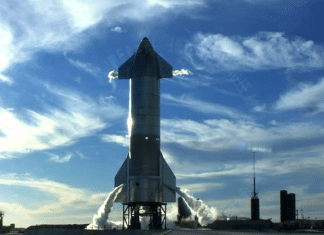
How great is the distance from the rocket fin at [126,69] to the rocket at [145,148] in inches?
66.5

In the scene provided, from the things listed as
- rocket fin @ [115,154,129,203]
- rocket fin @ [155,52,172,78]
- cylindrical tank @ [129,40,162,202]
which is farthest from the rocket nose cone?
rocket fin @ [115,154,129,203]

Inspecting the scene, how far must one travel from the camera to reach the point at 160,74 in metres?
85.5

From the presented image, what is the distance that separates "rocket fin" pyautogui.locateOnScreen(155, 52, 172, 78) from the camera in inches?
3376

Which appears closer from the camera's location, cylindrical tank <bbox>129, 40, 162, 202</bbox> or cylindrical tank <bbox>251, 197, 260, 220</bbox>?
cylindrical tank <bbox>129, 40, 162, 202</bbox>

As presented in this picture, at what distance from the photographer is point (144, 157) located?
81.0 m

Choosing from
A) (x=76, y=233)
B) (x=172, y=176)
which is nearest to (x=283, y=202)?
(x=172, y=176)

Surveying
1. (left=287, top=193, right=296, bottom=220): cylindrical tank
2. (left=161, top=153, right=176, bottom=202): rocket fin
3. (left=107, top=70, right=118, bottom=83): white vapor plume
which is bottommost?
(left=287, top=193, right=296, bottom=220): cylindrical tank

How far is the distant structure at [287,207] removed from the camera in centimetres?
16300

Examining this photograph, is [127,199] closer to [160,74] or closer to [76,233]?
[76,233]

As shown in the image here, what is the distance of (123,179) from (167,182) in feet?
26.0

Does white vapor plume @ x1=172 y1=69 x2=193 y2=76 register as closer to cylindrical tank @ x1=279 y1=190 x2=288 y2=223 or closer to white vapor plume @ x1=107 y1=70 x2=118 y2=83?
white vapor plume @ x1=107 y1=70 x2=118 y2=83

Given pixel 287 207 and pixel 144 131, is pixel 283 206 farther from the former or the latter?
pixel 144 131

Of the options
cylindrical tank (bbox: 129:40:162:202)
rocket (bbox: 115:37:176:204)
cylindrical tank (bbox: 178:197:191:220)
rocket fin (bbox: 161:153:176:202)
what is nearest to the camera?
cylindrical tank (bbox: 129:40:162:202)

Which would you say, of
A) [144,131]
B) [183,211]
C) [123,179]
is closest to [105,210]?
[123,179]
